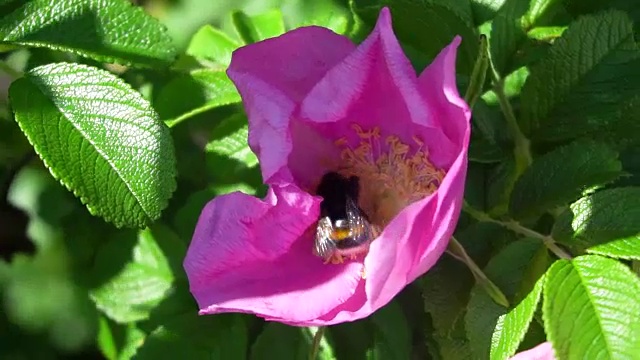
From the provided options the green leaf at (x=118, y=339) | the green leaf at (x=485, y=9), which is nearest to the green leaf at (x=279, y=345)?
the green leaf at (x=118, y=339)

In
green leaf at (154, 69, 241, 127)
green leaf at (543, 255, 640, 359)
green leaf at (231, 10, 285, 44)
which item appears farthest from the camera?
green leaf at (231, 10, 285, 44)

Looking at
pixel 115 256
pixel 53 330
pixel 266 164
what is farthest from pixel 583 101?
pixel 53 330

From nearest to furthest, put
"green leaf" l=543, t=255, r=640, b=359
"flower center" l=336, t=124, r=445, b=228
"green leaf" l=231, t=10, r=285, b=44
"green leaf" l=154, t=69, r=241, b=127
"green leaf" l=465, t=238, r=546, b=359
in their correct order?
"green leaf" l=543, t=255, r=640, b=359, "green leaf" l=465, t=238, r=546, b=359, "flower center" l=336, t=124, r=445, b=228, "green leaf" l=154, t=69, r=241, b=127, "green leaf" l=231, t=10, r=285, b=44

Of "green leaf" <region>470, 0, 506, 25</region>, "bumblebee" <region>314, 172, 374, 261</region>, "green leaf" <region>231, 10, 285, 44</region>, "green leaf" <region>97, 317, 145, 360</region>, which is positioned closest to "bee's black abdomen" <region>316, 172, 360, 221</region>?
"bumblebee" <region>314, 172, 374, 261</region>

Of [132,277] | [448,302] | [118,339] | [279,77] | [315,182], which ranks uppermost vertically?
[279,77]

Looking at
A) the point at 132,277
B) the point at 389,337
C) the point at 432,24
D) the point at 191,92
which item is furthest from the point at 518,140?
the point at 132,277

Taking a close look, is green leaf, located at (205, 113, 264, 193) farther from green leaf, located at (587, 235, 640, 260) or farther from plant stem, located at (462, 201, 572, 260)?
green leaf, located at (587, 235, 640, 260)

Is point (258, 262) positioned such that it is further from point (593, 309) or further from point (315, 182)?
point (593, 309)

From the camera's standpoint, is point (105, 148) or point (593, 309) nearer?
point (593, 309)
